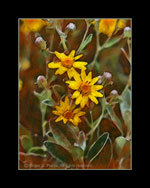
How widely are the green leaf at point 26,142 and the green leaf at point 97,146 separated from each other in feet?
0.77

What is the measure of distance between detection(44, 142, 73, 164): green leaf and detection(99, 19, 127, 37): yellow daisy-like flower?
484mm

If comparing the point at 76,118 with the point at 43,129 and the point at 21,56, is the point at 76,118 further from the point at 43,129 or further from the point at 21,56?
the point at 21,56

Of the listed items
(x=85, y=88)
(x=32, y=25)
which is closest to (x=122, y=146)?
(x=85, y=88)

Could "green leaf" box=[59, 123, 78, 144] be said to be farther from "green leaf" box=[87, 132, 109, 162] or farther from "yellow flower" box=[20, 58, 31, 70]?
"yellow flower" box=[20, 58, 31, 70]

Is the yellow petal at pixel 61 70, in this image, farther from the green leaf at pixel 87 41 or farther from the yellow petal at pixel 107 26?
the yellow petal at pixel 107 26

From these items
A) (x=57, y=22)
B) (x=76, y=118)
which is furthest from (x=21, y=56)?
(x=76, y=118)

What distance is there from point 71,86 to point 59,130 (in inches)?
7.1

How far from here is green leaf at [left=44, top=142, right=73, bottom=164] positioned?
1945mm

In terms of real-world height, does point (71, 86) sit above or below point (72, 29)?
below

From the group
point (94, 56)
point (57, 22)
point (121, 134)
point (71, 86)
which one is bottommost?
point (121, 134)

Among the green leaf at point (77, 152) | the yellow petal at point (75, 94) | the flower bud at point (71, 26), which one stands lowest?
the green leaf at point (77, 152)

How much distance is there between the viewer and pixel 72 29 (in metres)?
1.93

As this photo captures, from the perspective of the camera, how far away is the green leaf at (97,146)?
6.36ft

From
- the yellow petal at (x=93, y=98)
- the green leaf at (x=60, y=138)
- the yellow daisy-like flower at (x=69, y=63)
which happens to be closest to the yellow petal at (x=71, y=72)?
the yellow daisy-like flower at (x=69, y=63)
